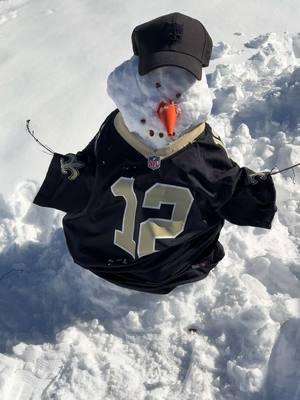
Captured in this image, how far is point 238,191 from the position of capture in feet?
6.37

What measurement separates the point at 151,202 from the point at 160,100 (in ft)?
1.14

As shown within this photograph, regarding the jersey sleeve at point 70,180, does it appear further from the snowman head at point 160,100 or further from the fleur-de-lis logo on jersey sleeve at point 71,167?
the snowman head at point 160,100

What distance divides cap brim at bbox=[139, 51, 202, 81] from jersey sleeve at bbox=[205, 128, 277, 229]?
298 mm

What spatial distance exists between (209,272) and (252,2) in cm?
204

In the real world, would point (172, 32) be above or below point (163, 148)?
above

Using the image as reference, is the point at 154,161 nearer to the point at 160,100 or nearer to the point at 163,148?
the point at 163,148

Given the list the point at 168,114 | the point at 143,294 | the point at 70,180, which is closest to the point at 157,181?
the point at 168,114

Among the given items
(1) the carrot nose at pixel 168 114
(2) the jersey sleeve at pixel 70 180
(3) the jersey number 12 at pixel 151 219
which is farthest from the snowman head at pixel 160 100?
(2) the jersey sleeve at pixel 70 180

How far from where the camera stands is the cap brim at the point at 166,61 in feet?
5.16

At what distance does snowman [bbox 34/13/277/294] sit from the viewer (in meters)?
1.62

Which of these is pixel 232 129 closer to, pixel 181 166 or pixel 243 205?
pixel 243 205

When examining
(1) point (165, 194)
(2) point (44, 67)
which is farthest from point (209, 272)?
(2) point (44, 67)

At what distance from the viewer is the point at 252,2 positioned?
11.8 feet

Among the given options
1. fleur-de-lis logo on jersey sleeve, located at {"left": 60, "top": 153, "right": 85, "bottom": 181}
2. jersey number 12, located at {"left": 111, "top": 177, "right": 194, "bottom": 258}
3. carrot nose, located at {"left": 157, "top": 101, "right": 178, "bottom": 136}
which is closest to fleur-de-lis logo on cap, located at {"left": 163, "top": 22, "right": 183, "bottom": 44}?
carrot nose, located at {"left": 157, "top": 101, "right": 178, "bottom": 136}
